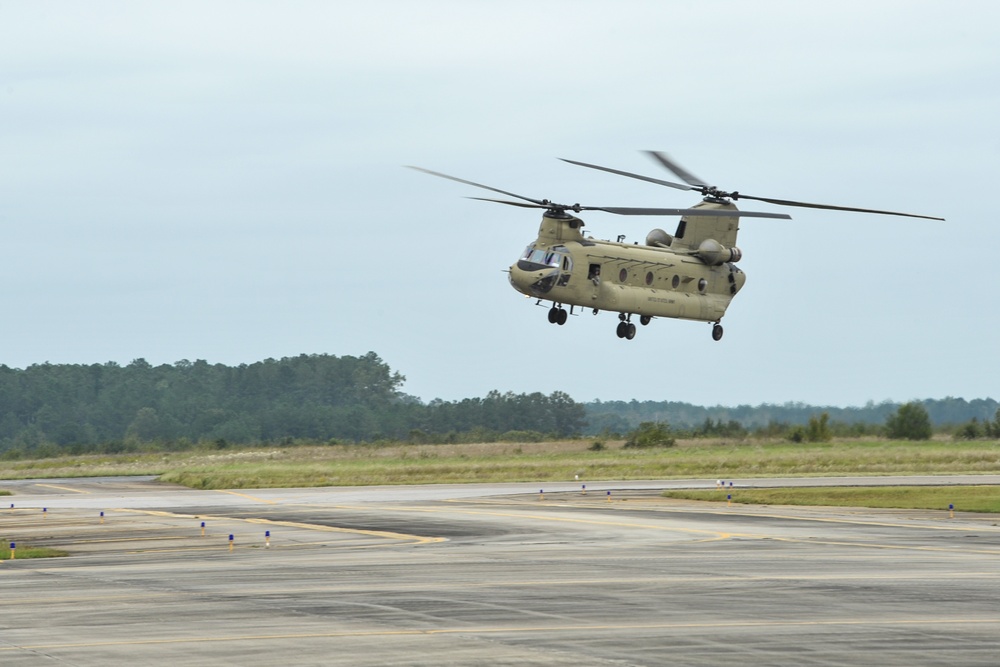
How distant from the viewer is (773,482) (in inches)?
2505

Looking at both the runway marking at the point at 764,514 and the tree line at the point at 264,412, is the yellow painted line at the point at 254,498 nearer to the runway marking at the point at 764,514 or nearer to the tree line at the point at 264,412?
the runway marking at the point at 764,514

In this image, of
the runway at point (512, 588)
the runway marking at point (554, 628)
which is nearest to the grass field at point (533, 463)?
the runway at point (512, 588)

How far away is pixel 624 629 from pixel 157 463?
95.8 m

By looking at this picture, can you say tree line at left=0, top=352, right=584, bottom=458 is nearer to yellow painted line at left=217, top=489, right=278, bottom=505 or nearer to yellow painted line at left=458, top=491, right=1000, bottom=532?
yellow painted line at left=217, top=489, right=278, bottom=505

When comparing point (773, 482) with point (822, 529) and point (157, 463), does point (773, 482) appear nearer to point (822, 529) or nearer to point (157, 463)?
point (822, 529)

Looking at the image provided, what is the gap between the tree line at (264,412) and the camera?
5684 inches

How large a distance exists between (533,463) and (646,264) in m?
36.7

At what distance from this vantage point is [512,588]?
27.2m

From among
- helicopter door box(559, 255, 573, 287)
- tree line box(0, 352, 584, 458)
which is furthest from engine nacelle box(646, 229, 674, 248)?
tree line box(0, 352, 584, 458)

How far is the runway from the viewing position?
19.7m

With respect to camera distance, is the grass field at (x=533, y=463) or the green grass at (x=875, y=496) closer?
the green grass at (x=875, y=496)

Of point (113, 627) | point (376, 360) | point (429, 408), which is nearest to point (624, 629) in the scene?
point (113, 627)

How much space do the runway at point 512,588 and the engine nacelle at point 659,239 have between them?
14094 millimetres

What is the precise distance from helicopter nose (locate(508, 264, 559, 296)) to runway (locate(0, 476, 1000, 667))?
27.3ft
